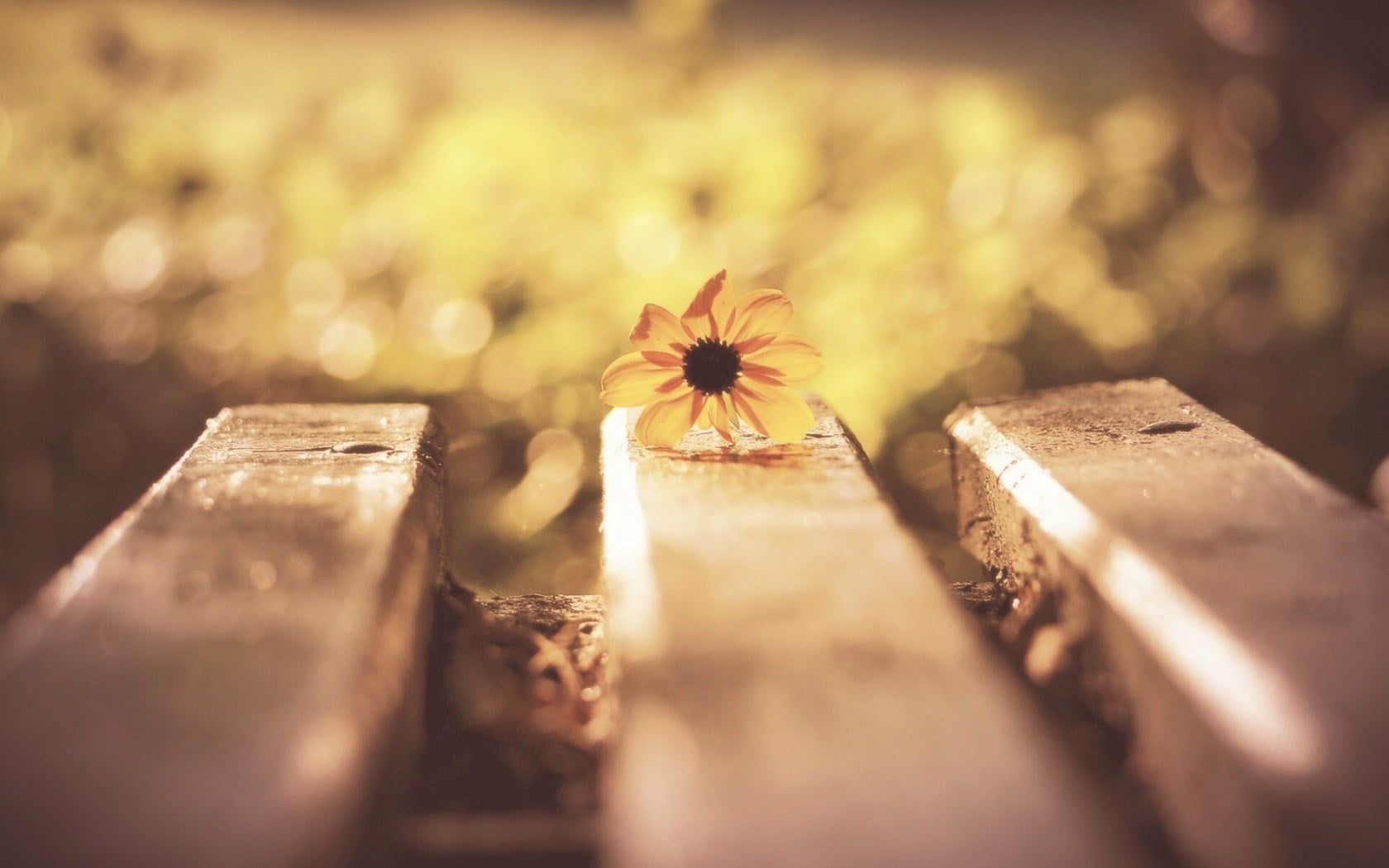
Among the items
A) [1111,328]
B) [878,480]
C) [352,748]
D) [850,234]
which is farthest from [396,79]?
[352,748]

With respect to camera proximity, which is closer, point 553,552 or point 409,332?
point 553,552

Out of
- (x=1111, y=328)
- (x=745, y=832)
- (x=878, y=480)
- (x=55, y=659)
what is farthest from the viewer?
(x=1111, y=328)

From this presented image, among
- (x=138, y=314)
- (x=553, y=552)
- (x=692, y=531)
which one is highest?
(x=138, y=314)

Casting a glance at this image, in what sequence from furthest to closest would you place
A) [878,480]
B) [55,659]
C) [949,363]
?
[949,363] < [878,480] < [55,659]

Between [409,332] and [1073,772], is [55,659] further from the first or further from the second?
[409,332]

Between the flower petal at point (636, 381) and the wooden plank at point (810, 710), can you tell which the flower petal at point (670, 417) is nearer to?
the flower petal at point (636, 381)

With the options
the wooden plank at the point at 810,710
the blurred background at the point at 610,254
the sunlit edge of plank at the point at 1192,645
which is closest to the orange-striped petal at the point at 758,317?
the wooden plank at the point at 810,710

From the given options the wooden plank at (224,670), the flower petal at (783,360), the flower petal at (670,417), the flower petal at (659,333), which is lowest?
the wooden plank at (224,670)

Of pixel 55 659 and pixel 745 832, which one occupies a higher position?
pixel 55 659
